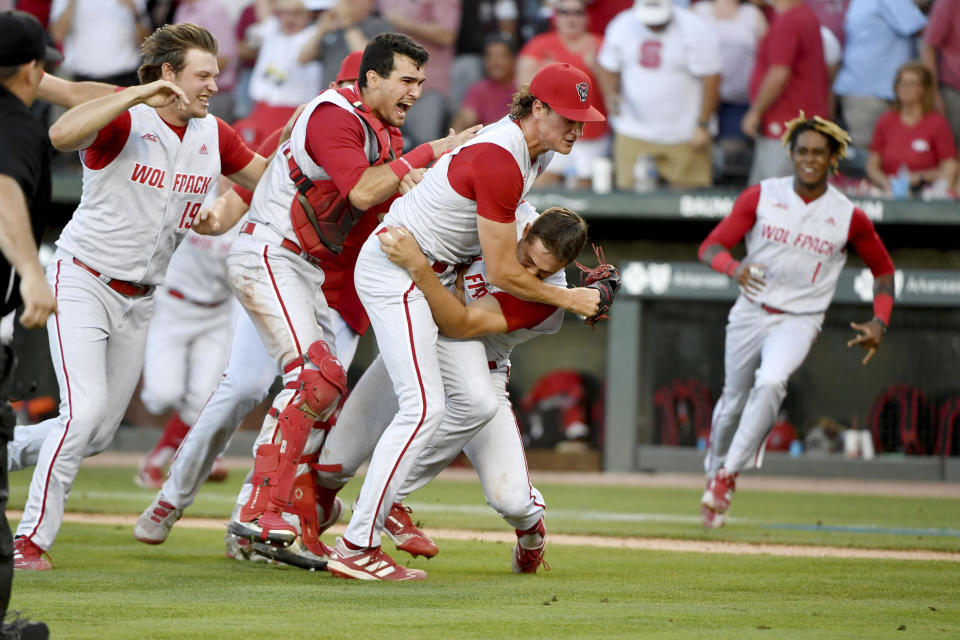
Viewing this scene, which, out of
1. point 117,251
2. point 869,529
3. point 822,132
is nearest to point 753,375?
point 869,529

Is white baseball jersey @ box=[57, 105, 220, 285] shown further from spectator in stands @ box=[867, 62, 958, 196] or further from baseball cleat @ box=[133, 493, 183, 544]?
spectator in stands @ box=[867, 62, 958, 196]

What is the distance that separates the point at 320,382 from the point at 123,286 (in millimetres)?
958

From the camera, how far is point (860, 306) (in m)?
11.7

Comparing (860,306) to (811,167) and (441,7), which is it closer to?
(811,167)

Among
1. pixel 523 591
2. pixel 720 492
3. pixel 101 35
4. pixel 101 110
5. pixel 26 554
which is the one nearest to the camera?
pixel 101 110

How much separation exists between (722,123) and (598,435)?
10.1 ft

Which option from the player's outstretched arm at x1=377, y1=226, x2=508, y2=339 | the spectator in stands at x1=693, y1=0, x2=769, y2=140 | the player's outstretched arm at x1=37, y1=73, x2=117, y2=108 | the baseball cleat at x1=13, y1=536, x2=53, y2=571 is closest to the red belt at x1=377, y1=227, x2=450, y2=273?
the player's outstretched arm at x1=377, y1=226, x2=508, y2=339

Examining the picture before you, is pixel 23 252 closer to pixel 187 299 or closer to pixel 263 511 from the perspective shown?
pixel 263 511

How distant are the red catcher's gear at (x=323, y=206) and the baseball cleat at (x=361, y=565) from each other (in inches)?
53.6

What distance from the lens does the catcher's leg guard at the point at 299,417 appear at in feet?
17.7

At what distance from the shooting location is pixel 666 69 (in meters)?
11.7

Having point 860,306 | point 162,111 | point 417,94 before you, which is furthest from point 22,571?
point 860,306

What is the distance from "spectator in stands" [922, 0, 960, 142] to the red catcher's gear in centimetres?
726

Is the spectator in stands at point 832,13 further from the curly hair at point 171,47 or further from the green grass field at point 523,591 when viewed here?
the curly hair at point 171,47
